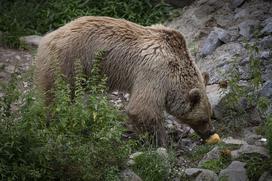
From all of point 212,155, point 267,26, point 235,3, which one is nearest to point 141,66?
point 212,155

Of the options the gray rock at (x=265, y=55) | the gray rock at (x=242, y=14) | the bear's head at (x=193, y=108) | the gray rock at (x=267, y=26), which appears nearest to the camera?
the bear's head at (x=193, y=108)

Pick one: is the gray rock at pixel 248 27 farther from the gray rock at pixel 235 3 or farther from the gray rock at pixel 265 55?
the gray rock at pixel 265 55

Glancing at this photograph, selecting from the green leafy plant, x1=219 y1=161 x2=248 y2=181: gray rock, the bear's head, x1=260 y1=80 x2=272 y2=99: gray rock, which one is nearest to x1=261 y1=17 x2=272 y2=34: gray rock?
A: x1=260 y1=80 x2=272 y2=99: gray rock

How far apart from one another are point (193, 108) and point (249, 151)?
1.21 m

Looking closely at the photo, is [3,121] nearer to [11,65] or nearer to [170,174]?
[170,174]

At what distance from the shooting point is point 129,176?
25.3 ft

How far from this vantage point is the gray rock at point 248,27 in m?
11.9

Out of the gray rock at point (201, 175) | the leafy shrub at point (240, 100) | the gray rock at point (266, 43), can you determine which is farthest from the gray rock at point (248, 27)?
the gray rock at point (201, 175)

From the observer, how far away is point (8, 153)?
23.3 ft

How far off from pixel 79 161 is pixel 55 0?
7170 millimetres

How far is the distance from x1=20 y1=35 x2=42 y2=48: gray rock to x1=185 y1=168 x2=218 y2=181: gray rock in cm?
568

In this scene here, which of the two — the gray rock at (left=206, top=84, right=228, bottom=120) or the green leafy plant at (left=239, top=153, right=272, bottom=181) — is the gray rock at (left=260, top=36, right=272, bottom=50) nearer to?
the gray rock at (left=206, top=84, right=228, bottom=120)

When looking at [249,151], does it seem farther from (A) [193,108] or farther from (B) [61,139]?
(B) [61,139]

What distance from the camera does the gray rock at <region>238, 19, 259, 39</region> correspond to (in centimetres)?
1186
